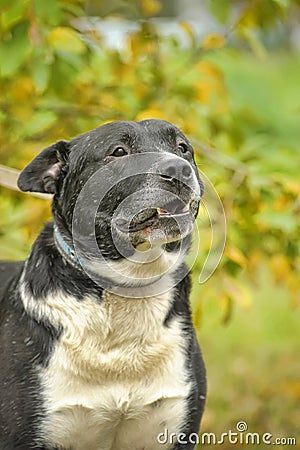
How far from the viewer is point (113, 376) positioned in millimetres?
3324

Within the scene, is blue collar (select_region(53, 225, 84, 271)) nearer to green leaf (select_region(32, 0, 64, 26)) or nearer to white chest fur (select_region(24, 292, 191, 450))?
white chest fur (select_region(24, 292, 191, 450))

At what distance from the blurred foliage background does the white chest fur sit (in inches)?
28.2

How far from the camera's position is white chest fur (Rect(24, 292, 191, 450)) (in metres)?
3.28

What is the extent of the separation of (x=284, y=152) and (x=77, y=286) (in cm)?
158

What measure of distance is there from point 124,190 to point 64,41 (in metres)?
1.36

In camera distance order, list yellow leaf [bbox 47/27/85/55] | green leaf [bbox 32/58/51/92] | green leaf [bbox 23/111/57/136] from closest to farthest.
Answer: green leaf [bbox 32/58/51/92]
yellow leaf [bbox 47/27/85/55]
green leaf [bbox 23/111/57/136]

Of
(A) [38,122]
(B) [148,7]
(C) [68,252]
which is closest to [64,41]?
(A) [38,122]

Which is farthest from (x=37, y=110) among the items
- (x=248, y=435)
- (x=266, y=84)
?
(x=266, y=84)

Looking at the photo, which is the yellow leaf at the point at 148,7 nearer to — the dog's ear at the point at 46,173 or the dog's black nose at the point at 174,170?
the dog's ear at the point at 46,173

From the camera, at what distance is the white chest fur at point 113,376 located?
3.28m

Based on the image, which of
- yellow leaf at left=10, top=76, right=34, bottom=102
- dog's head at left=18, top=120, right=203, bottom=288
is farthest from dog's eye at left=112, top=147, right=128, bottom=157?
yellow leaf at left=10, top=76, right=34, bottom=102

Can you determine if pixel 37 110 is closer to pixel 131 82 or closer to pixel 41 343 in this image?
pixel 131 82

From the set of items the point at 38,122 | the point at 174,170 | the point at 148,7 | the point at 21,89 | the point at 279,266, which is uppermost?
the point at 174,170

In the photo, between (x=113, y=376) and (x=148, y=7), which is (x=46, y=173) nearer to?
(x=113, y=376)
